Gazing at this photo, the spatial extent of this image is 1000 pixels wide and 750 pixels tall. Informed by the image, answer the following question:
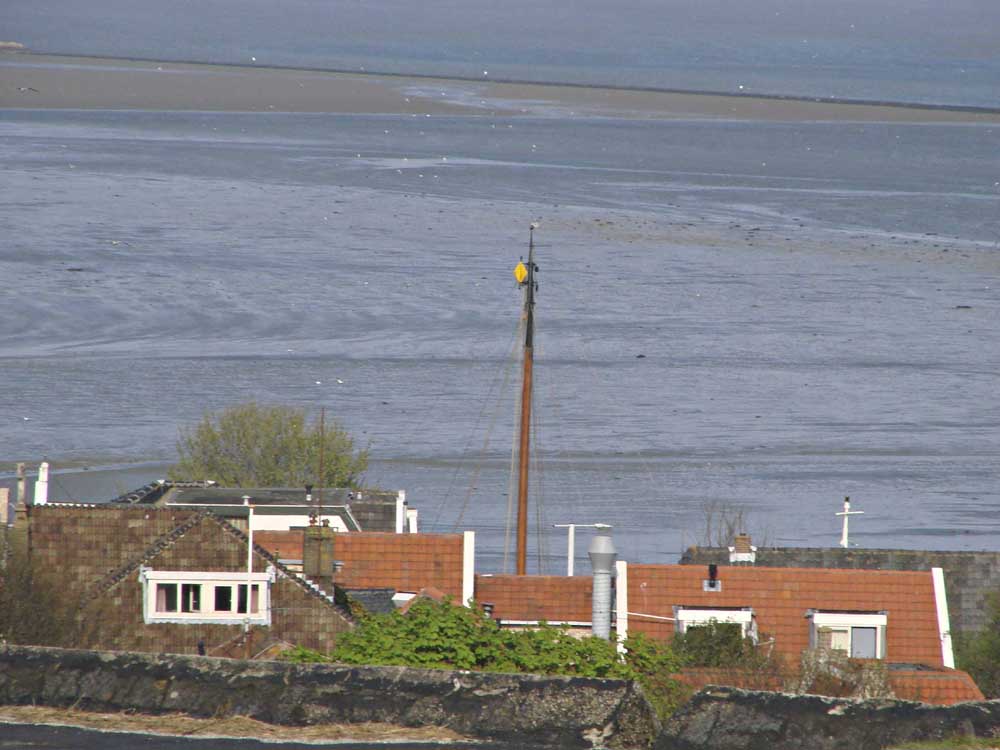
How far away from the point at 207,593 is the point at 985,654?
10.7 meters

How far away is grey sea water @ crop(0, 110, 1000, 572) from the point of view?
1757 inches

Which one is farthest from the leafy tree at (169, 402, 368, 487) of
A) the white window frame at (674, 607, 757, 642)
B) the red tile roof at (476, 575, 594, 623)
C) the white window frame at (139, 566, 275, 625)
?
the white window frame at (139, 566, 275, 625)

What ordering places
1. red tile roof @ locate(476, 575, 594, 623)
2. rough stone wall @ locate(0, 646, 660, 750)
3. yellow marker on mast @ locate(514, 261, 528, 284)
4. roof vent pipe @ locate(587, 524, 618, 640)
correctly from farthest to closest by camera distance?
yellow marker on mast @ locate(514, 261, 528, 284)
red tile roof @ locate(476, 575, 594, 623)
roof vent pipe @ locate(587, 524, 618, 640)
rough stone wall @ locate(0, 646, 660, 750)

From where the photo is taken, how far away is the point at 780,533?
38.9 meters

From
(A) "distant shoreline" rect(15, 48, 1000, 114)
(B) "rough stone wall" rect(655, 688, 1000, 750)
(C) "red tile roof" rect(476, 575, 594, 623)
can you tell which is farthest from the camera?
(A) "distant shoreline" rect(15, 48, 1000, 114)

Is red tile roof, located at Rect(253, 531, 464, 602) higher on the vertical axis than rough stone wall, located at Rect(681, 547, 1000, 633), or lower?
higher

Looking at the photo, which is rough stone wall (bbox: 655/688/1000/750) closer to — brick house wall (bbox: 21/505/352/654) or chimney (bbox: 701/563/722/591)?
brick house wall (bbox: 21/505/352/654)

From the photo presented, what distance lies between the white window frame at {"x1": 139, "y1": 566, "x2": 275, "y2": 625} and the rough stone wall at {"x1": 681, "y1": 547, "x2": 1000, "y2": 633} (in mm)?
9409

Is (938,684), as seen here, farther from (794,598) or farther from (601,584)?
(601,584)

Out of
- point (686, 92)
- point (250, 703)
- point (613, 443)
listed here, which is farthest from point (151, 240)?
point (686, 92)

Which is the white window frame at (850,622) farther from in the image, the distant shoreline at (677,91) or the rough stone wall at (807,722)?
the distant shoreline at (677,91)

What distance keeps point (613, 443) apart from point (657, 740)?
132ft

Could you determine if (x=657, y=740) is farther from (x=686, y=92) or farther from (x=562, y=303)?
(x=686, y=92)

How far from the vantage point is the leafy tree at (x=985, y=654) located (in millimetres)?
23672
